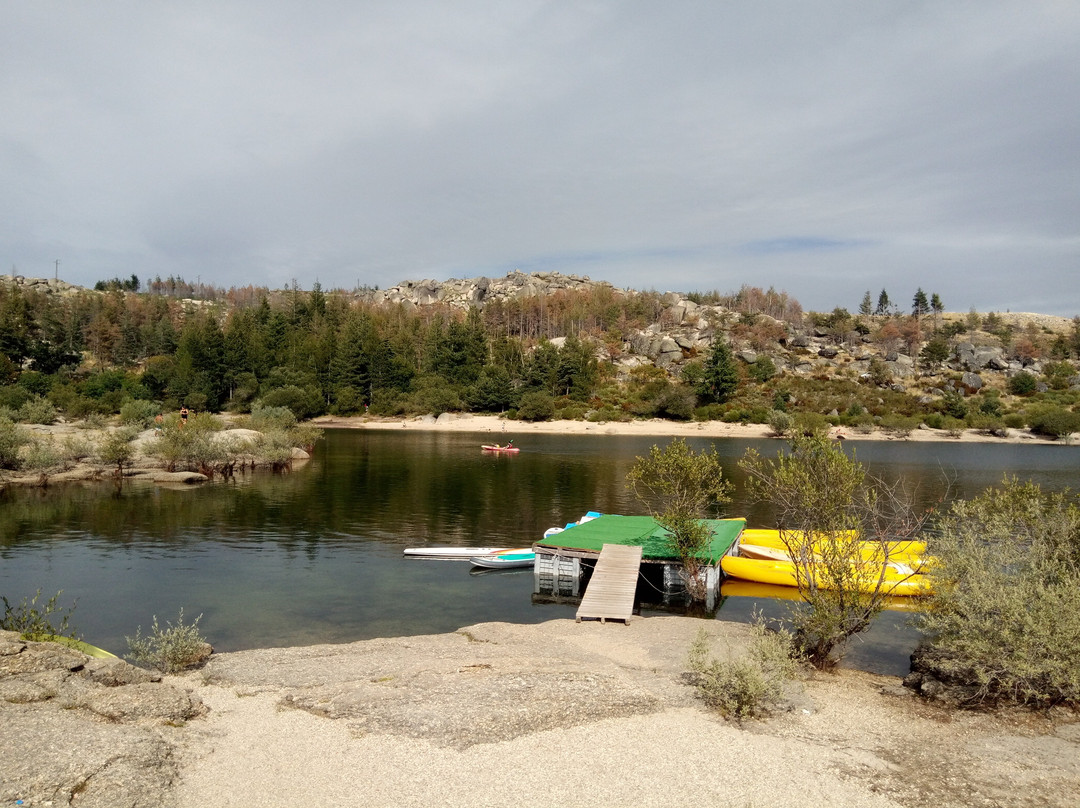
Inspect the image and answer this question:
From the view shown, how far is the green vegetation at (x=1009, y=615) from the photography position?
49.1ft

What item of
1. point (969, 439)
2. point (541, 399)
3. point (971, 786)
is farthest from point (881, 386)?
point (971, 786)

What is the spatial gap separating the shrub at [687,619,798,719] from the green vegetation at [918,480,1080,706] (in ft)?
12.5

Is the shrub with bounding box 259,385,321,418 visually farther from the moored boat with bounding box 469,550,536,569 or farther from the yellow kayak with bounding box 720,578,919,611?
the yellow kayak with bounding box 720,578,919,611

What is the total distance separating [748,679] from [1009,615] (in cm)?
603

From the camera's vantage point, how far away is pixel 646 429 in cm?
12450

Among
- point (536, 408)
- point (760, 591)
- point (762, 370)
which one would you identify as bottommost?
point (760, 591)

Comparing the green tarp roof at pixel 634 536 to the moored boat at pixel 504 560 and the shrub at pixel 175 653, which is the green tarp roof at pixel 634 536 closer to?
the moored boat at pixel 504 560

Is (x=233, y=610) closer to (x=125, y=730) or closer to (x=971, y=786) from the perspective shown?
(x=125, y=730)

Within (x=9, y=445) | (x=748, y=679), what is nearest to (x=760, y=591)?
(x=748, y=679)

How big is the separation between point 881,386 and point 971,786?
161m

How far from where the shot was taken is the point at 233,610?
27516mm

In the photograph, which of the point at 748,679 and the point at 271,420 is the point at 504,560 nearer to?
the point at 748,679

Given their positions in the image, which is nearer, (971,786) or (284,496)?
(971,786)

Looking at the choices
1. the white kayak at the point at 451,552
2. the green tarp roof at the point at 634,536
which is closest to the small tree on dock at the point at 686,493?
the green tarp roof at the point at 634,536
